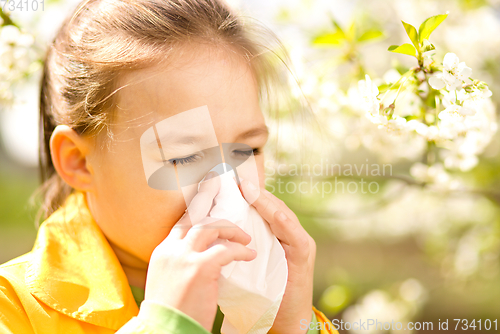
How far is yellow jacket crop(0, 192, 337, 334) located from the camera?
0.72 m

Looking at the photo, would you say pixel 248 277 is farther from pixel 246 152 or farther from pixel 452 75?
pixel 452 75

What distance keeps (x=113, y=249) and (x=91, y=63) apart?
43cm

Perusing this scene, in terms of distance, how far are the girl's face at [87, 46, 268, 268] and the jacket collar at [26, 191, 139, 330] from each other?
67 mm

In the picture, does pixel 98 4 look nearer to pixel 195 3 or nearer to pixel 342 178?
pixel 195 3

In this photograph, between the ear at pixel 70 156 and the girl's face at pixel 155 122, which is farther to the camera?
the ear at pixel 70 156

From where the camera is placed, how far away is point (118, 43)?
0.80 metres

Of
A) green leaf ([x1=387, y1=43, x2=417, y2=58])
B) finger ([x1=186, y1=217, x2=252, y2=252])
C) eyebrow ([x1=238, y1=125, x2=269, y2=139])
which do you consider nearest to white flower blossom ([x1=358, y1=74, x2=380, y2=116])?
green leaf ([x1=387, y1=43, x2=417, y2=58])

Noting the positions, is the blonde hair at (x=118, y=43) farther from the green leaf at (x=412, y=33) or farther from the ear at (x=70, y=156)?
the green leaf at (x=412, y=33)

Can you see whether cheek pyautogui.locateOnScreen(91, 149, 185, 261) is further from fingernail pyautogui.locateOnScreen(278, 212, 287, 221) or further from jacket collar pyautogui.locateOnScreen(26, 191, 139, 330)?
fingernail pyautogui.locateOnScreen(278, 212, 287, 221)

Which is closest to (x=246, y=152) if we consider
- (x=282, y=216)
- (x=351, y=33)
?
(x=282, y=216)

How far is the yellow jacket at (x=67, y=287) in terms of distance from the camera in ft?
2.36

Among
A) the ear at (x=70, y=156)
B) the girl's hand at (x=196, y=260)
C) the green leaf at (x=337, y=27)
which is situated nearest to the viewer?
the girl's hand at (x=196, y=260)

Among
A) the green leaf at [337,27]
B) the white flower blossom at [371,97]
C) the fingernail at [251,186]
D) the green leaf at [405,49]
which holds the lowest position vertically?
the fingernail at [251,186]

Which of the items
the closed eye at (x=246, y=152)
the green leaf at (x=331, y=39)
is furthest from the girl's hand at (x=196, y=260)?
the green leaf at (x=331, y=39)
